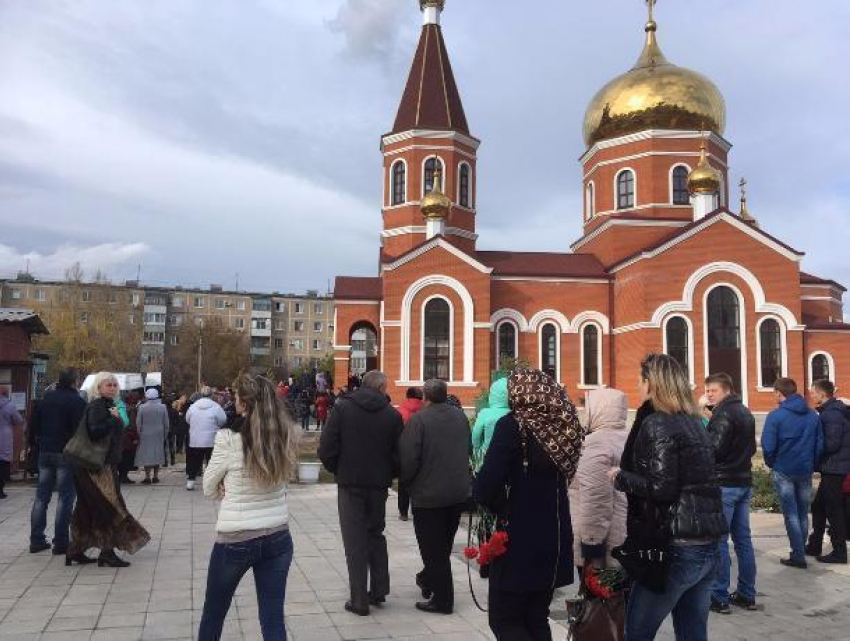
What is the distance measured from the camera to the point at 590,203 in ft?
99.3

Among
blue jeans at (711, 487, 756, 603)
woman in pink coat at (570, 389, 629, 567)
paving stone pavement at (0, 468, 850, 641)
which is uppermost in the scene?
woman in pink coat at (570, 389, 629, 567)

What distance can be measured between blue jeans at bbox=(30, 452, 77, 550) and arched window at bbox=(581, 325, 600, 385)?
70.4 feet

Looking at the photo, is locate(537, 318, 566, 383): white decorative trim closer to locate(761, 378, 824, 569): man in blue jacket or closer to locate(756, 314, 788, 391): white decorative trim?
locate(756, 314, 788, 391): white decorative trim

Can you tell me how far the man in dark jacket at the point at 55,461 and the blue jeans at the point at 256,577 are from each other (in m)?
3.73

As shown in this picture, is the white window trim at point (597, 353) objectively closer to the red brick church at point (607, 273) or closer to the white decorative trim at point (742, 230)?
the red brick church at point (607, 273)

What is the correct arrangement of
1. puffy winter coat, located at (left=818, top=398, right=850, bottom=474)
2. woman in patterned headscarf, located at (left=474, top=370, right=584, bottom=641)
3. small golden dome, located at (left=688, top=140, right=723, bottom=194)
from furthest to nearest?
small golden dome, located at (left=688, top=140, right=723, bottom=194)
puffy winter coat, located at (left=818, top=398, right=850, bottom=474)
woman in patterned headscarf, located at (left=474, top=370, right=584, bottom=641)

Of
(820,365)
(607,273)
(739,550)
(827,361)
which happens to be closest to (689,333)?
(607,273)

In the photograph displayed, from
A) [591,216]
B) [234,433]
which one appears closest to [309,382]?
[591,216]

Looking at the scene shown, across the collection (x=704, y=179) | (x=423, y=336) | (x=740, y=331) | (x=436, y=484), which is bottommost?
(x=436, y=484)

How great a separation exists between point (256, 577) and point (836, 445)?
239 inches

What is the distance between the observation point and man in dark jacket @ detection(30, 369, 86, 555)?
670 centimetres

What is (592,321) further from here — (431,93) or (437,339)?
(431,93)

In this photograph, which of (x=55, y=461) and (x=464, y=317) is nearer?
(x=55, y=461)

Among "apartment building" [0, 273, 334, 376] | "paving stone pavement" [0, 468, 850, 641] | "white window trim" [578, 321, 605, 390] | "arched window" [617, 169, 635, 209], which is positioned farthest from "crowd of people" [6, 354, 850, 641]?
"apartment building" [0, 273, 334, 376]
